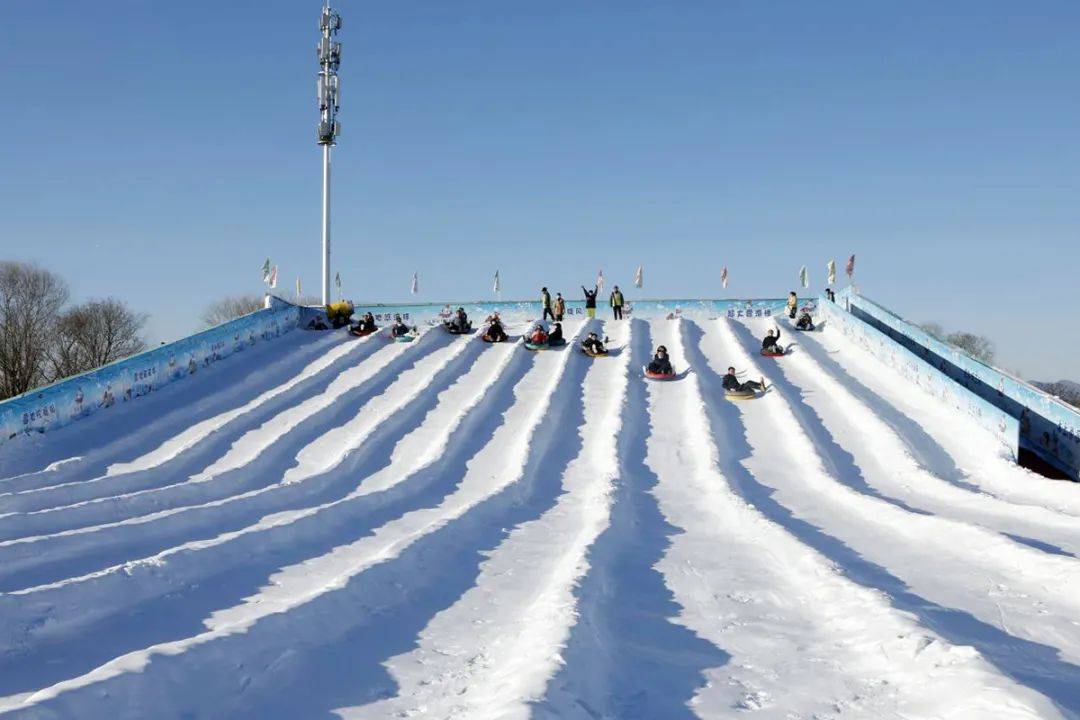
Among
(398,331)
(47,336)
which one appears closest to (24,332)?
(47,336)

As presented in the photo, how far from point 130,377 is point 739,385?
11538mm

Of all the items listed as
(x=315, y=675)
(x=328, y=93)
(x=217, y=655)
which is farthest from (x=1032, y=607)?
(x=328, y=93)

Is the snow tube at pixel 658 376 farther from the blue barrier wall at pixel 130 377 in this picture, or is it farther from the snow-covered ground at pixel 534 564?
the blue barrier wall at pixel 130 377

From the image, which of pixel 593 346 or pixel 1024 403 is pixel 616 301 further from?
pixel 1024 403

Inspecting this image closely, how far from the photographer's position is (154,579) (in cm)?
614

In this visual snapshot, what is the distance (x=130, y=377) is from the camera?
16.6m

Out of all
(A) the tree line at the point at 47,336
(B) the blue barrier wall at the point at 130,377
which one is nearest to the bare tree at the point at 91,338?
(A) the tree line at the point at 47,336

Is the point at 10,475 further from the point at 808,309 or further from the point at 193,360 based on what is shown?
the point at 808,309

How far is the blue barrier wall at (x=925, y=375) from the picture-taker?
45.6 ft

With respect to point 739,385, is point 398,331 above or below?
above

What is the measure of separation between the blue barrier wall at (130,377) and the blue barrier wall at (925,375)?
14.6 meters

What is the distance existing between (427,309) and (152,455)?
14319 millimetres

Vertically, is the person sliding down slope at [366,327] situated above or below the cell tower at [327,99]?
below

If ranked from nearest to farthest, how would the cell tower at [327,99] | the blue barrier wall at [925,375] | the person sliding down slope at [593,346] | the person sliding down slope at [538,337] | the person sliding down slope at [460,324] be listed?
the blue barrier wall at [925,375] → the person sliding down slope at [593,346] → the person sliding down slope at [538,337] → the person sliding down slope at [460,324] → the cell tower at [327,99]
